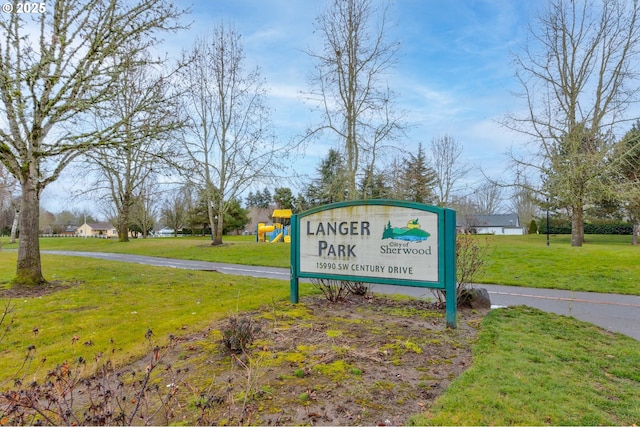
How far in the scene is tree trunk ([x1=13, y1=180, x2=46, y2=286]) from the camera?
7922 mm

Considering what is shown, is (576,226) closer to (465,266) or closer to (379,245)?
(465,266)

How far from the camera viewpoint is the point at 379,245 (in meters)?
5.66

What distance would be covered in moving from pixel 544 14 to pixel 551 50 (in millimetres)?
2117

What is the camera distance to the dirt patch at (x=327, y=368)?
8.37ft

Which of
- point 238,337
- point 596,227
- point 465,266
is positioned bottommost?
point 238,337

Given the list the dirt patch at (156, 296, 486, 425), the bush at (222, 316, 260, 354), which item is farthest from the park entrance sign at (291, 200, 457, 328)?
the bush at (222, 316, 260, 354)

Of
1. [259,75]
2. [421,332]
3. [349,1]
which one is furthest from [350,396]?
[259,75]

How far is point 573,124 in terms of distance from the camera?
69.1 ft

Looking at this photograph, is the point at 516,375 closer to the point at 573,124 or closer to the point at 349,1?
the point at 349,1

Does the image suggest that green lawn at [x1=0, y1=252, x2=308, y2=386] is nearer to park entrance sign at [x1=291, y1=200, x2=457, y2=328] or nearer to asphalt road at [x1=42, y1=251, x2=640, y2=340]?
park entrance sign at [x1=291, y1=200, x2=457, y2=328]

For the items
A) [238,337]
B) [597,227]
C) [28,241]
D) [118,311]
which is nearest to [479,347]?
[238,337]

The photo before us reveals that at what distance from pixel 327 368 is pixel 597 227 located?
43.6 meters

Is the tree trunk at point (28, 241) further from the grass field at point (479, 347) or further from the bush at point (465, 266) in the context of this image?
the bush at point (465, 266)

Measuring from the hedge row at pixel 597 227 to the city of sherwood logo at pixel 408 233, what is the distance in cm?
3624
